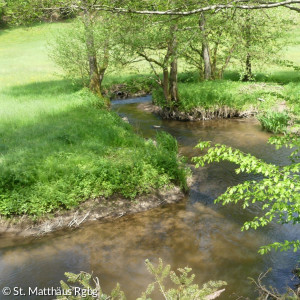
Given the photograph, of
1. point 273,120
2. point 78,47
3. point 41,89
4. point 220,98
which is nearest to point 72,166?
point 273,120

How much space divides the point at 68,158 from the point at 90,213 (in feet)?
7.24

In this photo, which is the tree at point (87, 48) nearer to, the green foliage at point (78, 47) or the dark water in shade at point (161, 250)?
the green foliage at point (78, 47)

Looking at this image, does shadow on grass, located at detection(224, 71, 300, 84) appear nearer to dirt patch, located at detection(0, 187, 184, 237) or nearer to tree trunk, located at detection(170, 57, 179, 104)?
tree trunk, located at detection(170, 57, 179, 104)

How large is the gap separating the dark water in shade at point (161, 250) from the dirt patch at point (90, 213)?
252mm

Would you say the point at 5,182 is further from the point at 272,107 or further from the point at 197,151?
the point at 272,107

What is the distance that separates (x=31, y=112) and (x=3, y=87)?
9.89 m

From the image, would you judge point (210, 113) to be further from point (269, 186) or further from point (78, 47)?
point (269, 186)

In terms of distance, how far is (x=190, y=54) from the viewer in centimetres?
2681

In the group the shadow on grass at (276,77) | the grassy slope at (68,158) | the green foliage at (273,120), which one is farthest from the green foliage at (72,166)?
the shadow on grass at (276,77)

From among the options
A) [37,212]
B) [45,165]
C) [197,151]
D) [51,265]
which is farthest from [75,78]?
[51,265]

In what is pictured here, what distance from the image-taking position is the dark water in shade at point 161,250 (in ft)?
24.2

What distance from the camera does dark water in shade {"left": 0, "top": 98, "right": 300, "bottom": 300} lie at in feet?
24.2

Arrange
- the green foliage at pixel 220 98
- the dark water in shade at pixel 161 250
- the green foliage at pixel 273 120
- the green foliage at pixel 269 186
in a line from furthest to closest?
the green foliage at pixel 220 98, the green foliage at pixel 273 120, the dark water in shade at pixel 161 250, the green foliage at pixel 269 186

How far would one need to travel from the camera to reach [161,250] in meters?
8.37
